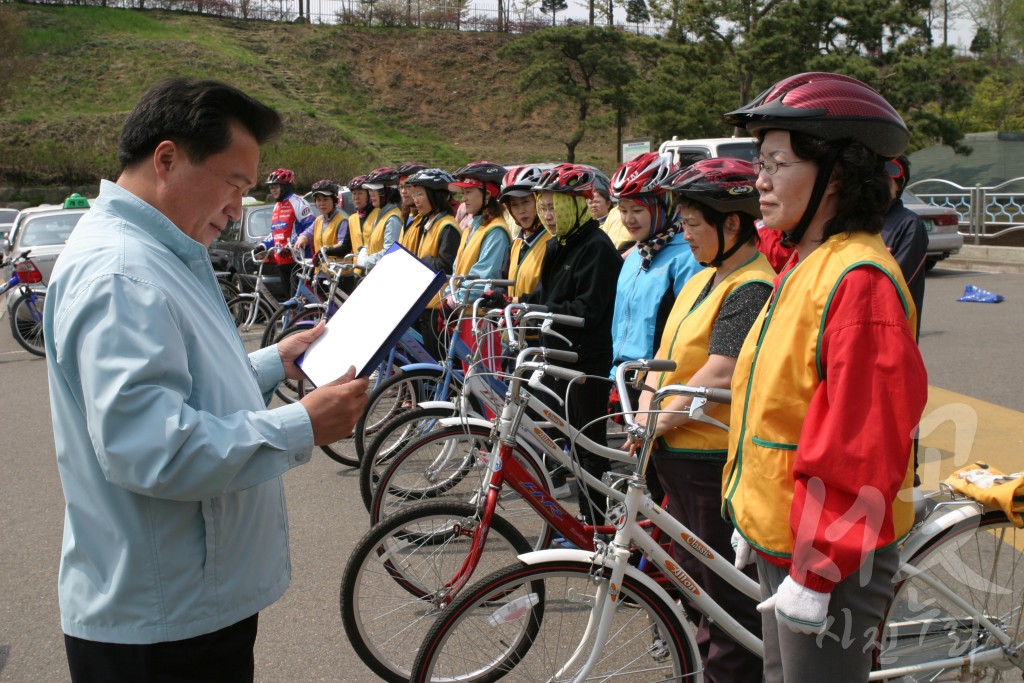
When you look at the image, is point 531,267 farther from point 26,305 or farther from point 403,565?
point 26,305

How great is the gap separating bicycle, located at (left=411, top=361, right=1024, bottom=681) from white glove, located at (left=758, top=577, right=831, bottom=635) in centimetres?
69

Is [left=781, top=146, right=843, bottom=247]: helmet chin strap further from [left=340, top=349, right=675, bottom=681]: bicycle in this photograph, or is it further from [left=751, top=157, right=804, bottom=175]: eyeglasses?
[left=340, top=349, right=675, bottom=681]: bicycle

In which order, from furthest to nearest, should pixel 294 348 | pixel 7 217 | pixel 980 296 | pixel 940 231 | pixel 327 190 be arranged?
pixel 7 217 → pixel 940 231 → pixel 980 296 → pixel 327 190 → pixel 294 348

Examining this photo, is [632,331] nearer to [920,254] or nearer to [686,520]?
[686,520]

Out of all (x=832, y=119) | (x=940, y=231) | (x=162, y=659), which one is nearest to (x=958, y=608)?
(x=832, y=119)

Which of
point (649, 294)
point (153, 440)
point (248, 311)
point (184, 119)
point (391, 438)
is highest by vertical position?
point (184, 119)

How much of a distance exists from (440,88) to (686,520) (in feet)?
196

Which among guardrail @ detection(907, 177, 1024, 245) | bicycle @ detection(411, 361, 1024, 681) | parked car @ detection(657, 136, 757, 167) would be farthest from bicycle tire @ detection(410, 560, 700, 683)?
guardrail @ detection(907, 177, 1024, 245)

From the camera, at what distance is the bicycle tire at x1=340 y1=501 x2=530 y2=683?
3.61 metres

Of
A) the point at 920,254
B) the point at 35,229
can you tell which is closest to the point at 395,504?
the point at 920,254

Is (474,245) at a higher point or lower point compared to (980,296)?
higher

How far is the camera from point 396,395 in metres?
6.11

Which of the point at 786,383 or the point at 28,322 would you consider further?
the point at 28,322

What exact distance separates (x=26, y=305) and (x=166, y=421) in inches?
454
